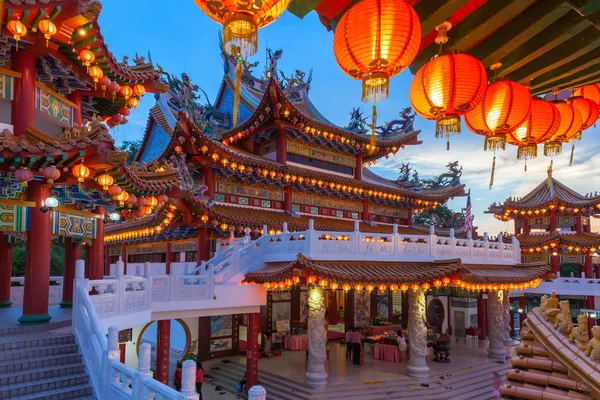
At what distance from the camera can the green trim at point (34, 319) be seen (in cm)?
753

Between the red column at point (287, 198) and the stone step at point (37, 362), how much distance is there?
43.8 feet

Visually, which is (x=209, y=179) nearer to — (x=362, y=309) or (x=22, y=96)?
(x=22, y=96)

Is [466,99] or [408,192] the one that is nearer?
[466,99]

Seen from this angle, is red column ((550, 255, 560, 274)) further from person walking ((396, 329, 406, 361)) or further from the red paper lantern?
the red paper lantern

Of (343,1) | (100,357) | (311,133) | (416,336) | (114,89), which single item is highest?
(311,133)

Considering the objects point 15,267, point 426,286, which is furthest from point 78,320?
point 15,267

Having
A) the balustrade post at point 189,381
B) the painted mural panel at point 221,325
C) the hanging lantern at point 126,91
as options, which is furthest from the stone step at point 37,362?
the painted mural panel at point 221,325

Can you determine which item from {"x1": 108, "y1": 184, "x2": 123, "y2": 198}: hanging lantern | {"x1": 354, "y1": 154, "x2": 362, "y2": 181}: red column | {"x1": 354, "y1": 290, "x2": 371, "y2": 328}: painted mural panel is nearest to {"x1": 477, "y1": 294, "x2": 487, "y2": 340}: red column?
{"x1": 354, "y1": 290, "x2": 371, "y2": 328}: painted mural panel

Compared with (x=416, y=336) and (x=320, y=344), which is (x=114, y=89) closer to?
(x=320, y=344)

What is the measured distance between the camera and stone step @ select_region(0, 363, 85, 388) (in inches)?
233

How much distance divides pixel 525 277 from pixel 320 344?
8887mm

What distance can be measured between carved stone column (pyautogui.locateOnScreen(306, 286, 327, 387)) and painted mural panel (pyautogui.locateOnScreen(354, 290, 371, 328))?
8055 millimetres

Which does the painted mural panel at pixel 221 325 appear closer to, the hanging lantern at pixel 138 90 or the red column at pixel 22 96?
the hanging lantern at pixel 138 90

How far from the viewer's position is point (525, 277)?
16.7m
